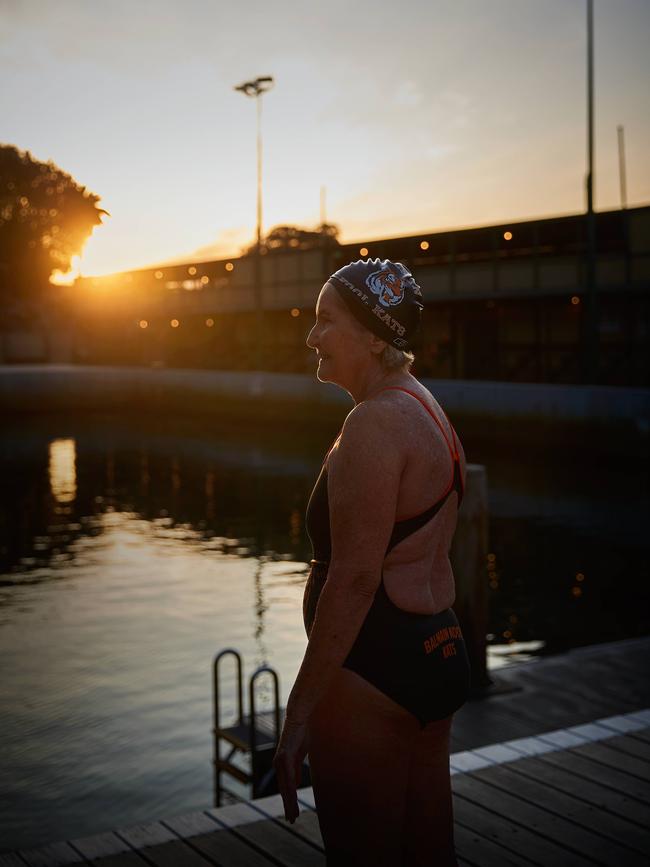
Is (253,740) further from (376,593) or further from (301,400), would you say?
(301,400)

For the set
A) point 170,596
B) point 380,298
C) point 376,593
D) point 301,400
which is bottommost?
point 170,596

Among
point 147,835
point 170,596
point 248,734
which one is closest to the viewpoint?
point 147,835

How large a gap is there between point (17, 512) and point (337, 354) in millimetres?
21233

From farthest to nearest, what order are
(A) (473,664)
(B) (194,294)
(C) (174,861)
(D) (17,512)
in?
(B) (194,294), (D) (17,512), (A) (473,664), (C) (174,861)

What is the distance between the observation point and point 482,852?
4.06 m

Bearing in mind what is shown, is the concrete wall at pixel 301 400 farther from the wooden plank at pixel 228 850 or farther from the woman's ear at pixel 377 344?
the woman's ear at pixel 377 344

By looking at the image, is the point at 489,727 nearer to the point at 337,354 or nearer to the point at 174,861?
the point at 174,861

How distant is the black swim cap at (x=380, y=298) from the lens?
2543 millimetres

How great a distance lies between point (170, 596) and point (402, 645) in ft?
42.3

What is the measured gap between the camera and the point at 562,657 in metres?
8.66

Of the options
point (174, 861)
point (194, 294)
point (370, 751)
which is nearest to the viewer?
point (370, 751)

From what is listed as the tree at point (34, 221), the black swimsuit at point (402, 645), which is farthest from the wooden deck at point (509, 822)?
the tree at point (34, 221)

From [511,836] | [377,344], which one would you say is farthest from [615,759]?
[377,344]

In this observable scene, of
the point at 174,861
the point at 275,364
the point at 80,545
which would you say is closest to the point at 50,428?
the point at 275,364
